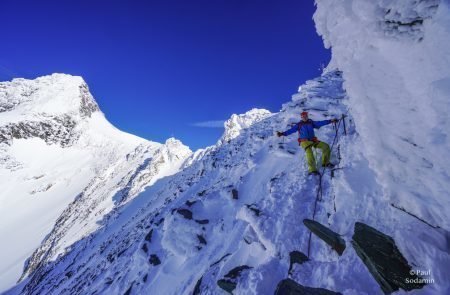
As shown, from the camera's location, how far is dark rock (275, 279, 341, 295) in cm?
602

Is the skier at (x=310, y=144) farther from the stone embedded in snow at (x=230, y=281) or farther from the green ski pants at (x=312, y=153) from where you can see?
the stone embedded in snow at (x=230, y=281)

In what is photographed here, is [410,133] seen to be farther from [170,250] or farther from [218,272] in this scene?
[170,250]

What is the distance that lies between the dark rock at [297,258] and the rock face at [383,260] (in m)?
1.51

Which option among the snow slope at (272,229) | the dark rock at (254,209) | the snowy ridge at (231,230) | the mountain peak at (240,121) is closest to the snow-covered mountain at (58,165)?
the mountain peak at (240,121)

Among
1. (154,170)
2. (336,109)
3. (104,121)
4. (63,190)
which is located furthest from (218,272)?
(104,121)

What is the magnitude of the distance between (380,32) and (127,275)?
16.7 m

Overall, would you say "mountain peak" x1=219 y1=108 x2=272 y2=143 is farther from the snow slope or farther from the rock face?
the rock face

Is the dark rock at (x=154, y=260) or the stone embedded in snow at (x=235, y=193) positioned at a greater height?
the stone embedded in snow at (x=235, y=193)

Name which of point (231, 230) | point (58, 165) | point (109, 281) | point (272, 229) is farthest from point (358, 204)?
point (58, 165)

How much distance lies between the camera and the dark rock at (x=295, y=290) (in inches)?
237

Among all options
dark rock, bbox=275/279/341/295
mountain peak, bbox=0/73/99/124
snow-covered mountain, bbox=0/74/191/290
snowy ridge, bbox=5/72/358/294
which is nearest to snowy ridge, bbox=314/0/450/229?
dark rock, bbox=275/279/341/295

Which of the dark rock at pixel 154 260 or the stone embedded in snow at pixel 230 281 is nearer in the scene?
the stone embedded in snow at pixel 230 281

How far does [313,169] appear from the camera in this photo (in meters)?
11.5

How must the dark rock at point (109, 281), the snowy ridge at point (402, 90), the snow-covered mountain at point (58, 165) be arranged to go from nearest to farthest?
the snowy ridge at point (402, 90), the dark rock at point (109, 281), the snow-covered mountain at point (58, 165)
